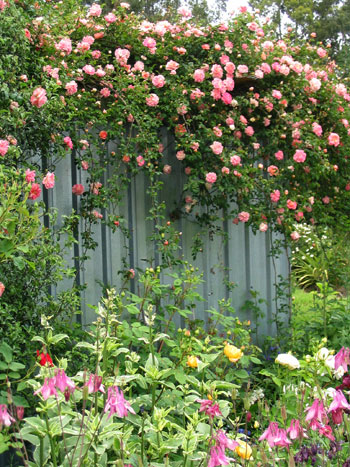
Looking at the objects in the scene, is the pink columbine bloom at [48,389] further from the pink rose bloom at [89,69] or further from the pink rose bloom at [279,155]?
the pink rose bloom at [279,155]

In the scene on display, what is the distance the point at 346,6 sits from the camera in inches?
872

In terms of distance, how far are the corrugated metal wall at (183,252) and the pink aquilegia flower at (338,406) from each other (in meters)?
1.31

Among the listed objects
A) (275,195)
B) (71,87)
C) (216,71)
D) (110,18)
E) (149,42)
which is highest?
(110,18)

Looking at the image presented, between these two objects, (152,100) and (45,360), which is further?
(152,100)

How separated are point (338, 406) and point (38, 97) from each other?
1744 millimetres

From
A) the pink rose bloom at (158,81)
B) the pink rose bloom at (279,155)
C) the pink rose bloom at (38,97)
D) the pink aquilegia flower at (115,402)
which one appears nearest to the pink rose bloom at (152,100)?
the pink rose bloom at (158,81)

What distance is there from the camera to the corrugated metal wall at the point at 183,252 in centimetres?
294

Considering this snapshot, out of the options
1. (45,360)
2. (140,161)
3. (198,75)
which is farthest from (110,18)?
(45,360)

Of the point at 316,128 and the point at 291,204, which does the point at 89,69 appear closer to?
the point at 291,204

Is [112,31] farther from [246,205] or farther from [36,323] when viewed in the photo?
[36,323]

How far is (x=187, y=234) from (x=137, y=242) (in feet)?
1.58

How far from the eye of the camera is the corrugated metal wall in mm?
2936

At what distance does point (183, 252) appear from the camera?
3.59m

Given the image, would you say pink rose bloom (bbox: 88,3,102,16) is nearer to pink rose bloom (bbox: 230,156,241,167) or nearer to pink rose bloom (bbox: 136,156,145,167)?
pink rose bloom (bbox: 136,156,145,167)
